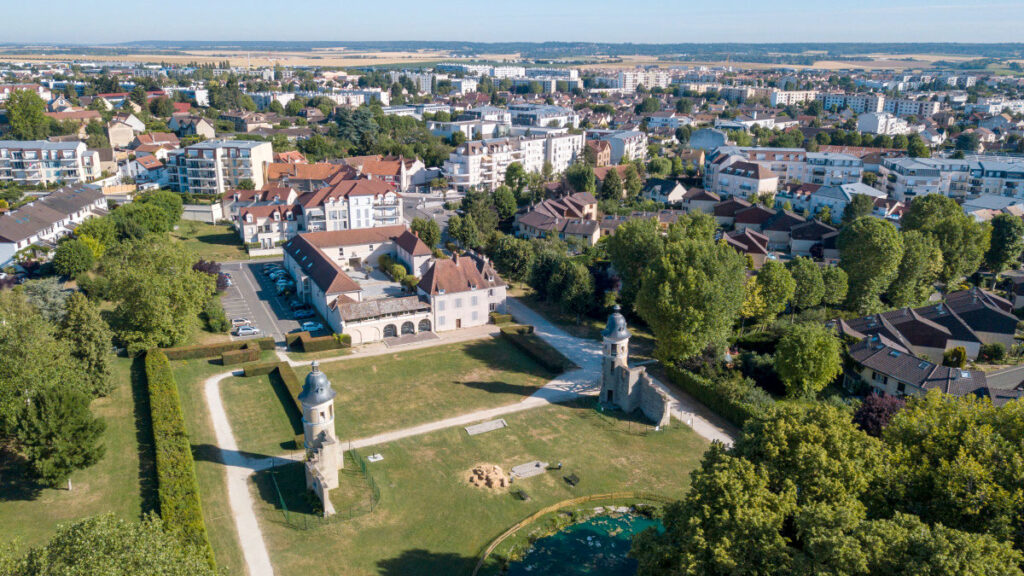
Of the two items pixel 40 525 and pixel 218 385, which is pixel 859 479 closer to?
pixel 40 525

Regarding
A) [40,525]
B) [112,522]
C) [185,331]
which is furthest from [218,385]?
[112,522]

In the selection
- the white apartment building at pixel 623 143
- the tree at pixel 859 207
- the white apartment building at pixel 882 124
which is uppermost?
the white apartment building at pixel 882 124

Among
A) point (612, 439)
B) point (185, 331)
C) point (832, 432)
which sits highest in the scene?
point (832, 432)

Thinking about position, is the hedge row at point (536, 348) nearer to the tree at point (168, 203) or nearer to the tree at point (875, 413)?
the tree at point (875, 413)

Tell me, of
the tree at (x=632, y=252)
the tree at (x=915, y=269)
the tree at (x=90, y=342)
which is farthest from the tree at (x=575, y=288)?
the tree at (x=90, y=342)

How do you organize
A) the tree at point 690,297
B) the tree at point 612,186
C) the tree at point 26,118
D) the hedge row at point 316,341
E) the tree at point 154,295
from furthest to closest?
the tree at point 26,118
the tree at point 612,186
the hedge row at point 316,341
the tree at point 154,295
the tree at point 690,297

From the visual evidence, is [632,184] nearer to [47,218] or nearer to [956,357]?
[956,357]

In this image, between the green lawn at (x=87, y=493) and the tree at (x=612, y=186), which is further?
the tree at (x=612, y=186)
